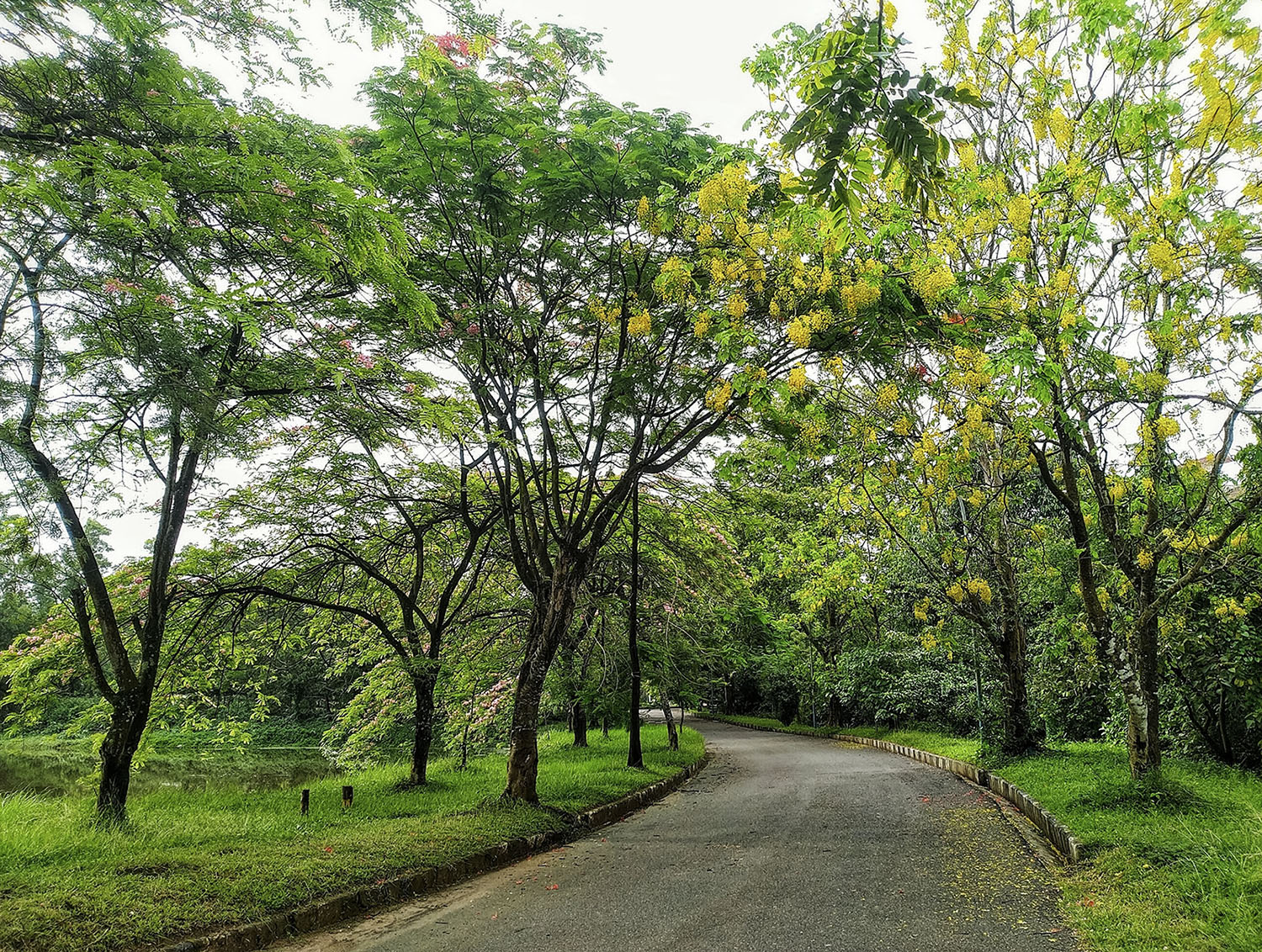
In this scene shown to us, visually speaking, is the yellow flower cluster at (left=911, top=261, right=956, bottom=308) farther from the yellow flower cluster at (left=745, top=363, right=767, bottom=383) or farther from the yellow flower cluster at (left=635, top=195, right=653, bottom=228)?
the yellow flower cluster at (left=635, top=195, right=653, bottom=228)

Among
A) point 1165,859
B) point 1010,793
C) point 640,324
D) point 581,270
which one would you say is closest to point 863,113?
point 640,324

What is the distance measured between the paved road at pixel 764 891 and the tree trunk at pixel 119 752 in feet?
10.7

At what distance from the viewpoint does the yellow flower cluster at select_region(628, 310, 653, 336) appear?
24.5ft

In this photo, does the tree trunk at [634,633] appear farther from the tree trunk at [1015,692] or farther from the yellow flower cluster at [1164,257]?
the yellow flower cluster at [1164,257]

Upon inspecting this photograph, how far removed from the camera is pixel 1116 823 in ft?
21.3

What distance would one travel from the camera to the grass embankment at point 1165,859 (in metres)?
4.11

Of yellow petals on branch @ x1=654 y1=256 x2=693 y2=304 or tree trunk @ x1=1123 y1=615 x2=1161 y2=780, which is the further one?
tree trunk @ x1=1123 y1=615 x2=1161 y2=780

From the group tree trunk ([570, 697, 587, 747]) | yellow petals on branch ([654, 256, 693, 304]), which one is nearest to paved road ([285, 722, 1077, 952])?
yellow petals on branch ([654, 256, 693, 304])

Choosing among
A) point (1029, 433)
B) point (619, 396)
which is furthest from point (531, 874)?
point (1029, 433)

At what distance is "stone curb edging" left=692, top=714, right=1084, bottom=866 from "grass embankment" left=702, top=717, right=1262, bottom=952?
0.11m

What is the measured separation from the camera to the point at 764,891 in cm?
584

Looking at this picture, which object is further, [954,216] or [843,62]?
[954,216]

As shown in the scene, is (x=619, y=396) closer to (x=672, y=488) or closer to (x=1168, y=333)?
(x=672, y=488)

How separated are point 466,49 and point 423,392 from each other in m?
3.72
